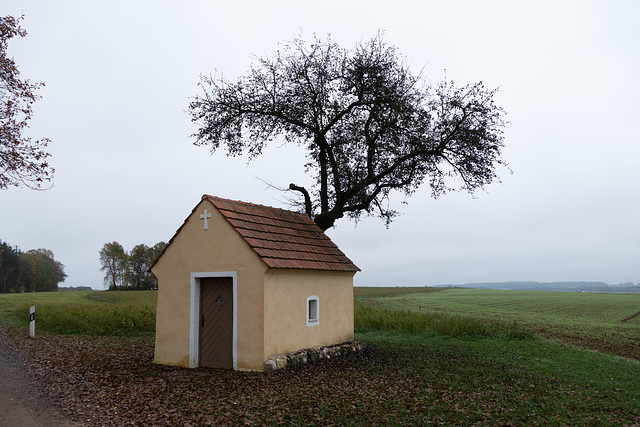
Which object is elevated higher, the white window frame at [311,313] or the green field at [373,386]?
the white window frame at [311,313]

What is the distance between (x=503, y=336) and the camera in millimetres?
18750

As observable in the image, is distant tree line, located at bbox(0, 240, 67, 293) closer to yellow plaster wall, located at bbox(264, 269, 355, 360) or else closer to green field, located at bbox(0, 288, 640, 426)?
green field, located at bbox(0, 288, 640, 426)

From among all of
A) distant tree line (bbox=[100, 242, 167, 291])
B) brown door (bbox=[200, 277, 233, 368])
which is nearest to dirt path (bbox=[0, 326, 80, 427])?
brown door (bbox=[200, 277, 233, 368])

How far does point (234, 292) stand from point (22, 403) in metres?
4.97

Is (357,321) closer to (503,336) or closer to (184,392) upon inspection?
(503,336)

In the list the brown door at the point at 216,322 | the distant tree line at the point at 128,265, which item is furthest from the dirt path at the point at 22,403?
the distant tree line at the point at 128,265

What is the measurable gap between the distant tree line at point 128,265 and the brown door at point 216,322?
173 ft

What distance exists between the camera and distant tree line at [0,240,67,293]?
2744 inches

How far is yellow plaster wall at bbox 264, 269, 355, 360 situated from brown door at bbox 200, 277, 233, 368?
1214 mm

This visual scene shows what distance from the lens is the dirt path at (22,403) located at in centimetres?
759

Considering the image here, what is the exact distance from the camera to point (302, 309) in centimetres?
1308

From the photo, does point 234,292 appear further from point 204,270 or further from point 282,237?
point 282,237

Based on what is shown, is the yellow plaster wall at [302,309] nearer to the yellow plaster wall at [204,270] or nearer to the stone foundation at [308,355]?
the stone foundation at [308,355]

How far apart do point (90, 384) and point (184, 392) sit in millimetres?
2318
